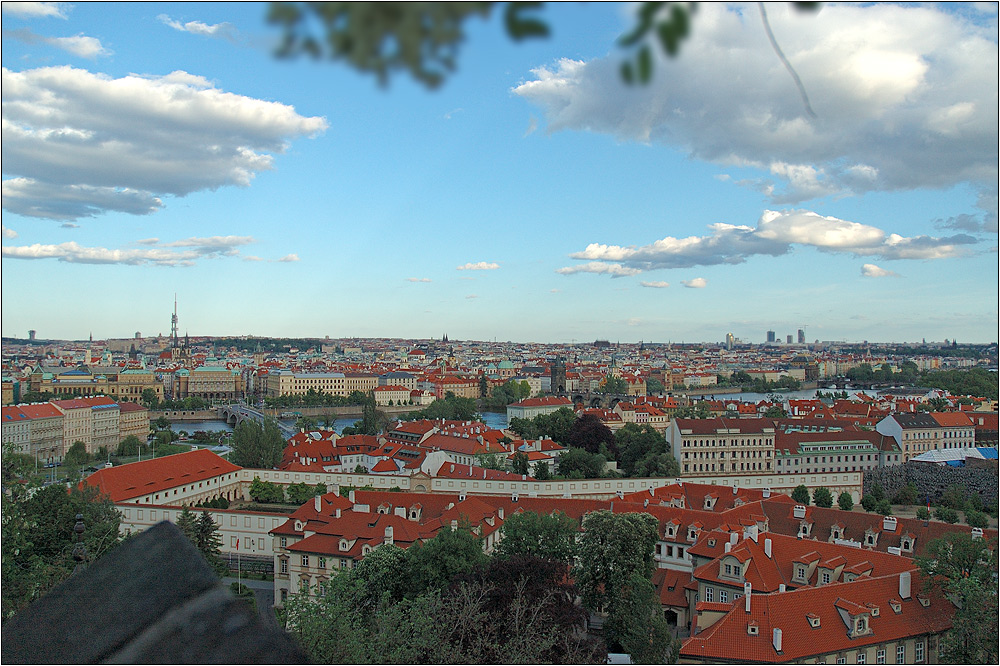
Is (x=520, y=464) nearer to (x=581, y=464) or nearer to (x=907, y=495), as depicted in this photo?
(x=581, y=464)

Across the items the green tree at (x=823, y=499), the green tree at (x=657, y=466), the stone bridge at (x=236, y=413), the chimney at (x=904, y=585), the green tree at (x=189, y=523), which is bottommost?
the stone bridge at (x=236, y=413)

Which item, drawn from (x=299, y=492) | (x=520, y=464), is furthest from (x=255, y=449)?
(x=520, y=464)

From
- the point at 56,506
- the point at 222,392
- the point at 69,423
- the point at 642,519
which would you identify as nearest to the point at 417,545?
the point at 642,519

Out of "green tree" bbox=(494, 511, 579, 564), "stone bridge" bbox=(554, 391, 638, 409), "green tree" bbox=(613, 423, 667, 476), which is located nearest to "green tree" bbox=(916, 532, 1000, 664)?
"green tree" bbox=(494, 511, 579, 564)

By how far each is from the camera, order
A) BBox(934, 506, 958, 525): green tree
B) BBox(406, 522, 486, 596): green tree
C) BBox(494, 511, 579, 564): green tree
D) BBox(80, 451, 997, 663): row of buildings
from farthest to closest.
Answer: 1. BBox(934, 506, 958, 525): green tree
2. BBox(494, 511, 579, 564): green tree
3. BBox(406, 522, 486, 596): green tree
4. BBox(80, 451, 997, 663): row of buildings

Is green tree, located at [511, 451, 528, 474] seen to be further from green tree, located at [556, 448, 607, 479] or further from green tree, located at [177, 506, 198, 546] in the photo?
green tree, located at [177, 506, 198, 546]

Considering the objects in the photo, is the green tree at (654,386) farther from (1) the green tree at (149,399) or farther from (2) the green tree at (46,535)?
(2) the green tree at (46,535)

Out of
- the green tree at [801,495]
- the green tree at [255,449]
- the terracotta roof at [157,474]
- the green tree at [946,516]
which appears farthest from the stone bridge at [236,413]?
the green tree at [946,516]
